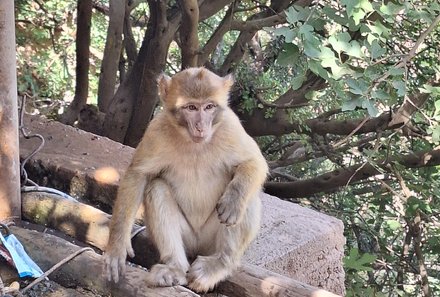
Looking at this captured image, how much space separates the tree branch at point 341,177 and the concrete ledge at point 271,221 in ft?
3.37

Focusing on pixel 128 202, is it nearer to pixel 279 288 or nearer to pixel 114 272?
pixel 114 272

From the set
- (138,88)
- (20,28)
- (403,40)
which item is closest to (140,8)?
(20,28)

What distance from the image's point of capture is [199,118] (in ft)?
9.93

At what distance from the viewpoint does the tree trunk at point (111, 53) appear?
654 centimetres

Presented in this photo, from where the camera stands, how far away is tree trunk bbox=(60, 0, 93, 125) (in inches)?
258

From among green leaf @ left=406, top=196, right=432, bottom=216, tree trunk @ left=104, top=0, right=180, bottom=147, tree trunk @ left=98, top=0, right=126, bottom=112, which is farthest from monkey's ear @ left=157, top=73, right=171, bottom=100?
tree trunk @ left=98, top=0, right=126, bottom=112

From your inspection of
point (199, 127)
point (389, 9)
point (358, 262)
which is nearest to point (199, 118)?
point (199, 127)

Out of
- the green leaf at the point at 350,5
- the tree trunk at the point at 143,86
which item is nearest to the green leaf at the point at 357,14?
the green leaf at the point at 350,5

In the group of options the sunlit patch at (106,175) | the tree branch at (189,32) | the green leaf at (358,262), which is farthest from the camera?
the tree branch at (189,32)

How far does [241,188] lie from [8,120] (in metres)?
1.09

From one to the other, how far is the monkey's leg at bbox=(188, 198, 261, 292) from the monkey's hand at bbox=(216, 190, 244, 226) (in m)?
0.15

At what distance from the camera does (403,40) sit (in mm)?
5754

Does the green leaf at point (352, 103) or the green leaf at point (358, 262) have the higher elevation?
the green leaf at point (352, 103)

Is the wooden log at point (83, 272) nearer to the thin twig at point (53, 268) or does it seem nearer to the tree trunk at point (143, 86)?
the thin twig at point (53, 268)
